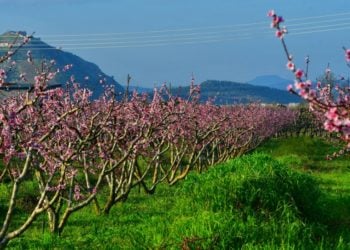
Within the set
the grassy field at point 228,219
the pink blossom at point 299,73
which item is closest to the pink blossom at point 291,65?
the pink blossom at point 299,73

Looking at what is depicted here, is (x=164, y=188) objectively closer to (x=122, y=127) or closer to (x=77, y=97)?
(x=122, y=127)

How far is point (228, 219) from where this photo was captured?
11.9m

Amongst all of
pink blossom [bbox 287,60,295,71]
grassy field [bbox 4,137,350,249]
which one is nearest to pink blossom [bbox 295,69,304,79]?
pink blossom [bbox 287,60,295,71]

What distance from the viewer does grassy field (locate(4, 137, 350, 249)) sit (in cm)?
1066

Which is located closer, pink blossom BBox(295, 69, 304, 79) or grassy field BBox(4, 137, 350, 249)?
pink blossom BBox(295, 69, 304, 79)

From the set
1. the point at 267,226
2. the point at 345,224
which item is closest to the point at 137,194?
the point at 345,224

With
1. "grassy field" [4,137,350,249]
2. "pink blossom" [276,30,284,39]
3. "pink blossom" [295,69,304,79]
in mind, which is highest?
"pink blossom" [276,30,284,39]

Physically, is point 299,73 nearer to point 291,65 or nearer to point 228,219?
point 291,65

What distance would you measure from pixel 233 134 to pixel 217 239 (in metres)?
29.9

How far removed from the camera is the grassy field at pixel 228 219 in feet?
35.0

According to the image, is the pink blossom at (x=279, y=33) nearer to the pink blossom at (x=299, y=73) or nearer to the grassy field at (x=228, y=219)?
the pink blossom at (x=299, y=73)

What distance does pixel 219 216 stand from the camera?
12.0 meters

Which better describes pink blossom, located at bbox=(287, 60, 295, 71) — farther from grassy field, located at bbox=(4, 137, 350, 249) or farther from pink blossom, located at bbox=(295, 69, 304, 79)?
grassy field, located at bbox=(4, 137, 350, 249)

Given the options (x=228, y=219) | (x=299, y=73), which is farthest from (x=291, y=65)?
(x=228, y=219)
